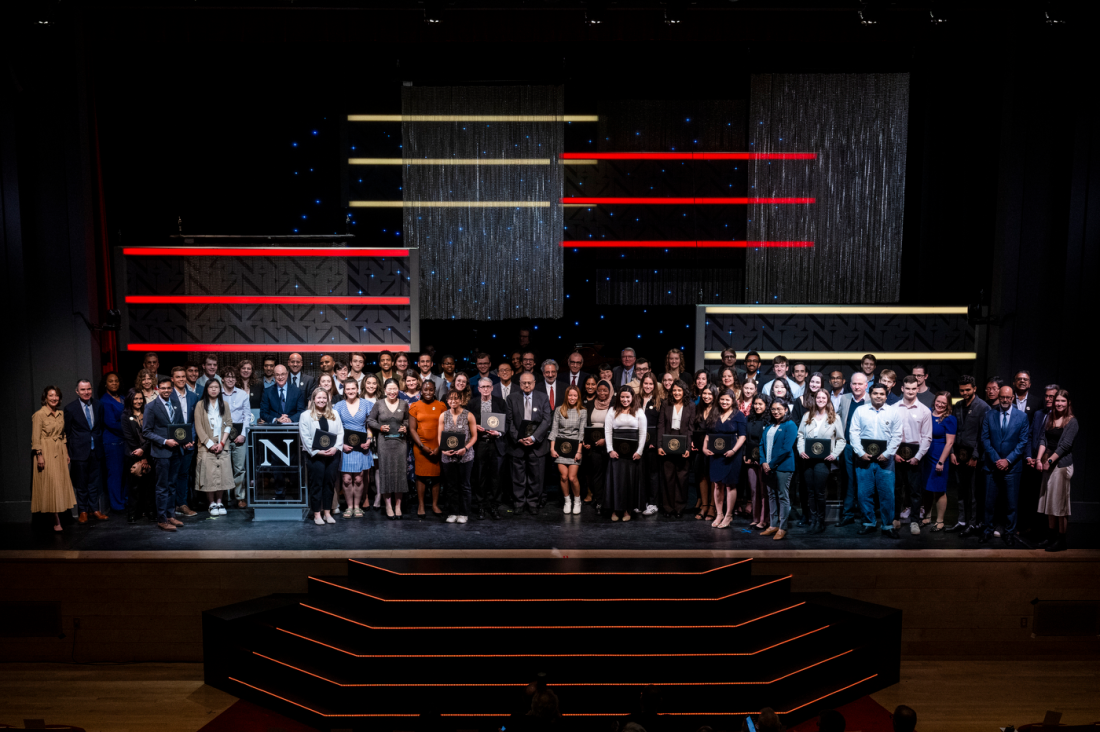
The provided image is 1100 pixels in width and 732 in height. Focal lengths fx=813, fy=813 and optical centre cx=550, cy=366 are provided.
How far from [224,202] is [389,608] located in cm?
607

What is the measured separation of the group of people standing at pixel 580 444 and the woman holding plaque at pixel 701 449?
14 mm

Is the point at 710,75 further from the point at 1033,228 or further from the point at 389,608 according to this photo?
the point at 389,608

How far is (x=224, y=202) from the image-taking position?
9.82 m

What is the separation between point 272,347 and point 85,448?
2182 millimetres

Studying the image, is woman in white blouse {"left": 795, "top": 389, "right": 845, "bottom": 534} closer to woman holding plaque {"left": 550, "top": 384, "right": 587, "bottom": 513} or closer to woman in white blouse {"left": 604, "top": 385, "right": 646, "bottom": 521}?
woman in white blouse {"left": 604, "top": 385, "right": 646, "bottom": 521}

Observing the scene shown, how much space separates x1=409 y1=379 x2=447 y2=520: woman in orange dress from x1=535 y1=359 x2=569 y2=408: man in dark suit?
1054 millimetres

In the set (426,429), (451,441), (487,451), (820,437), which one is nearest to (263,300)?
(426,429)

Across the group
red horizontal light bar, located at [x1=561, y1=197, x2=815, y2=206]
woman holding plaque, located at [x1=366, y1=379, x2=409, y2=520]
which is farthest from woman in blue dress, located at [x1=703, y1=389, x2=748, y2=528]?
red horizontal light bar, located at [x1=561, y1=197, x2=815, y2=206]

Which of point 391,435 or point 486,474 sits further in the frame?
point 486,474

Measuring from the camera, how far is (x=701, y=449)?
295 inches

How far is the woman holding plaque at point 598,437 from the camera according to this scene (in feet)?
24.7

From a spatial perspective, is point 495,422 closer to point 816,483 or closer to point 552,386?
point 552,386

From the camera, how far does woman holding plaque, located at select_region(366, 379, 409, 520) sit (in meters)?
7.29

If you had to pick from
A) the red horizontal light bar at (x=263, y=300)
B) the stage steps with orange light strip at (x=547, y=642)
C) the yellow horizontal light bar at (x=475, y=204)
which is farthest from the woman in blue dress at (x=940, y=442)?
the red horizontal light bar at (x=263, y=300)
